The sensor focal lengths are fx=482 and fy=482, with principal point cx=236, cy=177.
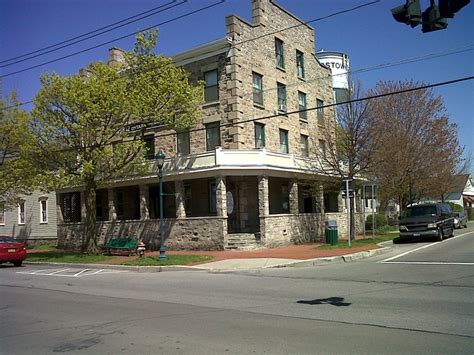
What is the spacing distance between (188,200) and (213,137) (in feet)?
13.6

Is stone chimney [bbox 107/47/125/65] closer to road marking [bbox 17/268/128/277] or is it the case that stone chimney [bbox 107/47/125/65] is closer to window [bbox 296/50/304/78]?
window [bbox 296/50/304/78]

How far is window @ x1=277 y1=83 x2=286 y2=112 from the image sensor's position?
2953cm

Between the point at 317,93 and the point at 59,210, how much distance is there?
1992 centimetres

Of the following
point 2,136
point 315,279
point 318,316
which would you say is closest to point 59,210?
point 2,136

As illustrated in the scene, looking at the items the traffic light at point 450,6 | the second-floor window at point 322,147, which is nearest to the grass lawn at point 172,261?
the second-floor window at point 322,147

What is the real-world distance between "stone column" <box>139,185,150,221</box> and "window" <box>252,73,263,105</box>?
8266 millimetres

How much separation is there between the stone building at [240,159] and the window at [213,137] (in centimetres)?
6

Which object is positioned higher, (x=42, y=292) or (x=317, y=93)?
(x=317, y=93)

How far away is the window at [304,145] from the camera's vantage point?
31.6m

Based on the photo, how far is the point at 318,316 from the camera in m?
8.47

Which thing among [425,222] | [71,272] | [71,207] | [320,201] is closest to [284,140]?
[320,201]

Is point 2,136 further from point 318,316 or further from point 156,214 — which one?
point 318,316

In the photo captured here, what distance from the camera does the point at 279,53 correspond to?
30.1 m

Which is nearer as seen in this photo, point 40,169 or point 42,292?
point 42,292
